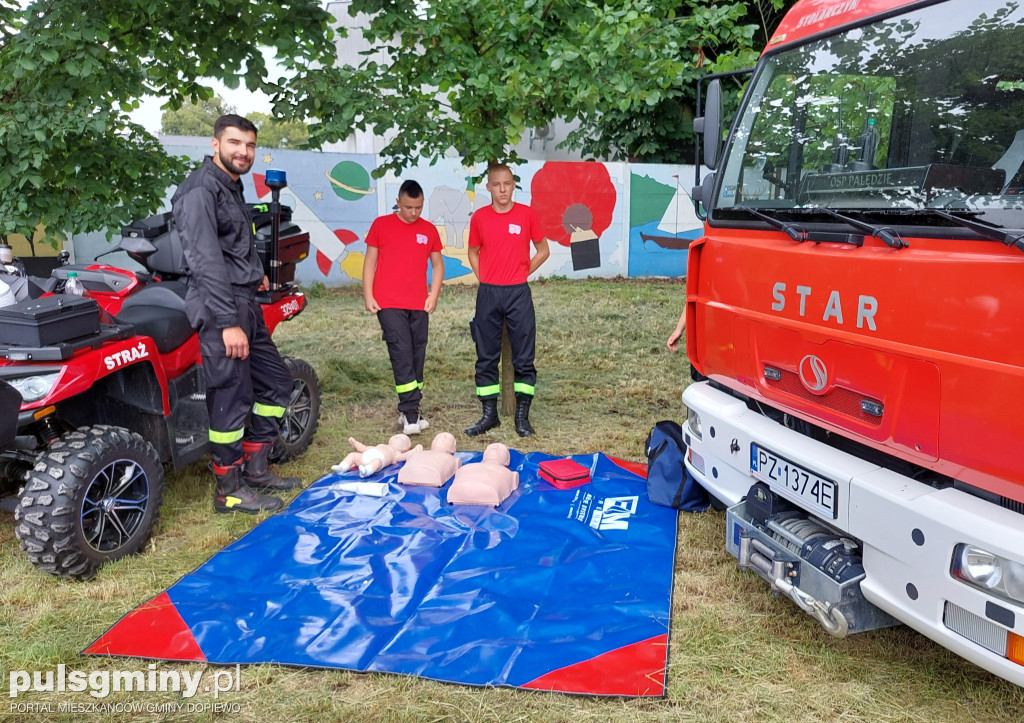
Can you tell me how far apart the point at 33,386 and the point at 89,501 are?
583mm

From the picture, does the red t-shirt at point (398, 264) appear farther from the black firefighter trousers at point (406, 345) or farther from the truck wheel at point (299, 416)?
the truck wheel at point (299, 416)

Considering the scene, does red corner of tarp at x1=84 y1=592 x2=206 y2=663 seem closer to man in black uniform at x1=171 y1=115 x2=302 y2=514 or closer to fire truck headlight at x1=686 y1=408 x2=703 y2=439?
man in black uniform at x1=171 y1=115 x2=302 y2=514

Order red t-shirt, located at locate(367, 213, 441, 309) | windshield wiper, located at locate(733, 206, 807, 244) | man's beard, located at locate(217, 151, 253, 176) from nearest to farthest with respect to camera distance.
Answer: windshield wiper, located at locate(733, 206, 807, 244), man's beard, located at locate(217, 151, 253, 176), red t-shirt, located at locate(367, 213, 441, 309)

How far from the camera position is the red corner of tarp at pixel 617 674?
275 centimetres

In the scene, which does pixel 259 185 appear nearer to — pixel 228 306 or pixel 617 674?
pixel 228 306

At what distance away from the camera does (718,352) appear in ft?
11.5

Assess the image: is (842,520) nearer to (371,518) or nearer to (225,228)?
(371,518)

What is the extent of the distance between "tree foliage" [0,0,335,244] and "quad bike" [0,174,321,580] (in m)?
0.55

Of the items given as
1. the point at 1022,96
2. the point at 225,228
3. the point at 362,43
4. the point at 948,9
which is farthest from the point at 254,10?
the point at 362,43

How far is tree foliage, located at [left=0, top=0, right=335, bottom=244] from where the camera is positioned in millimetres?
4488

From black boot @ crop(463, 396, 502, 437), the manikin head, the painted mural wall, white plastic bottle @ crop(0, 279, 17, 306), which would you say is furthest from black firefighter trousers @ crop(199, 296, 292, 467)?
the painted mural wall

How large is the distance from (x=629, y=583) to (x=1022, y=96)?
95.0 inches

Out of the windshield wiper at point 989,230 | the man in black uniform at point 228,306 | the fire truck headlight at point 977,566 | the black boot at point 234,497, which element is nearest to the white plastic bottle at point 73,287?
the man in black uniform at point 228,306

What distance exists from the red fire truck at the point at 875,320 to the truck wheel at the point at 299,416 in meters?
2.85
